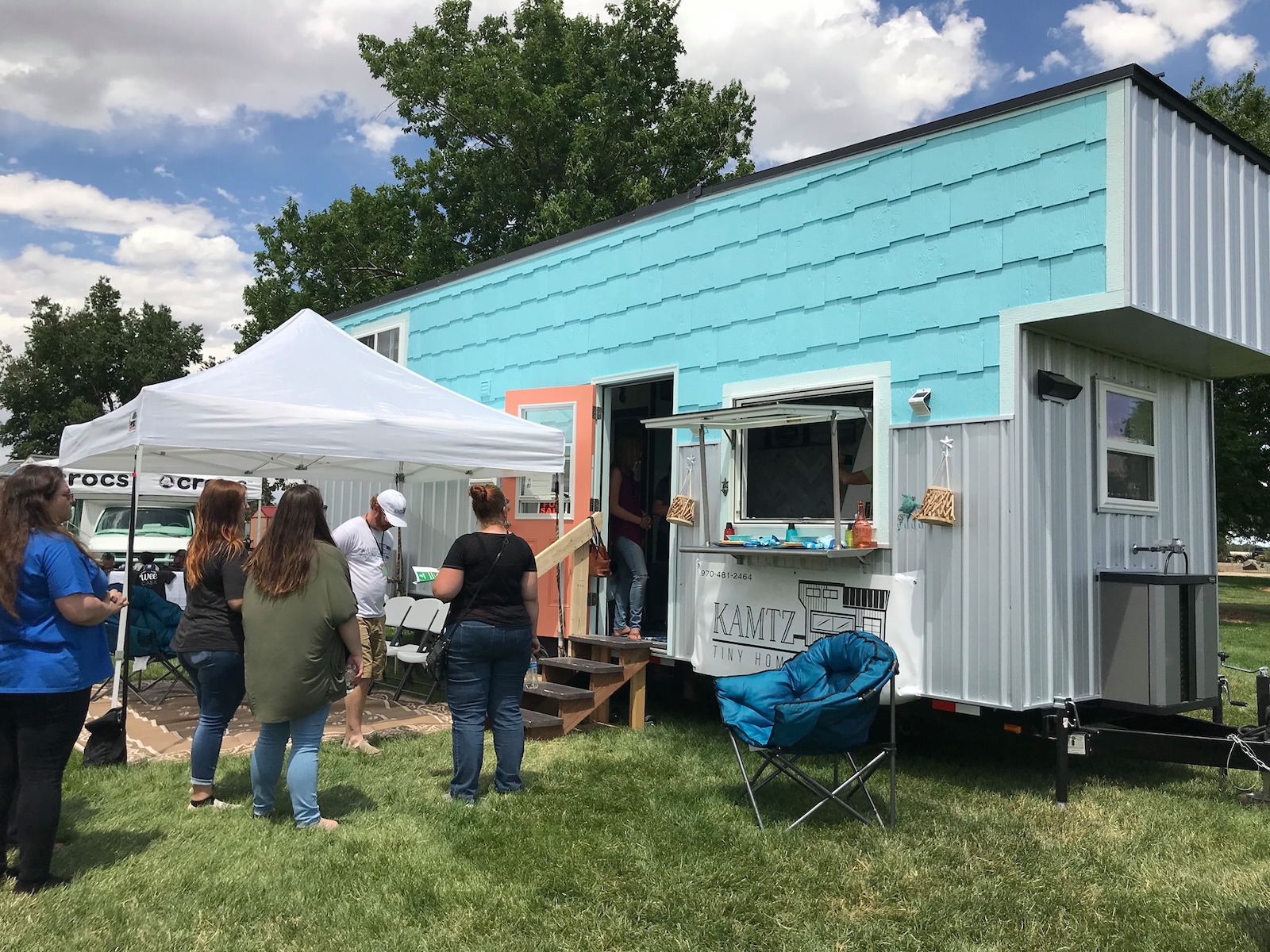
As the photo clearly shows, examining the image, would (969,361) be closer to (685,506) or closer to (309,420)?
(685,506)

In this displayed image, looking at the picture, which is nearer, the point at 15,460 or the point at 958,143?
the point at 958,143

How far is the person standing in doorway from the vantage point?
7105 millimetres

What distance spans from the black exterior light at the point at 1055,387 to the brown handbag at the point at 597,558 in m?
3.18

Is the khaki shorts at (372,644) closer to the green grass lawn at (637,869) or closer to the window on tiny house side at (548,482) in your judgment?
the green grass lawn at (637,869)

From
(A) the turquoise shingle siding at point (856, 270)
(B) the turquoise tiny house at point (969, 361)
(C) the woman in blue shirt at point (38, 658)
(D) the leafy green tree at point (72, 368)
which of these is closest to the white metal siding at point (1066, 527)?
(B) the turquoise tiny house at point (969, 361)

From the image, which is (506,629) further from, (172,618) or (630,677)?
(172,618)

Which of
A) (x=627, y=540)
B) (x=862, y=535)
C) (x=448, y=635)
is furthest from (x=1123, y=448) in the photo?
(x=448, y=635)

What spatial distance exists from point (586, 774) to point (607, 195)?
17.1 meters

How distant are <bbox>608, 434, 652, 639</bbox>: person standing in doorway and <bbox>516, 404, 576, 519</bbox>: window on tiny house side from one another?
0.36m

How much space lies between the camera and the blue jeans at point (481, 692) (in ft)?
15.0

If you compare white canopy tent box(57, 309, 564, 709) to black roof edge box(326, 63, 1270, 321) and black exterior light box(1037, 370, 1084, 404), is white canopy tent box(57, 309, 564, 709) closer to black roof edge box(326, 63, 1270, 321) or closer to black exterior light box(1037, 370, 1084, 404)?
black roof edge box(326, 63, 1270, 321)

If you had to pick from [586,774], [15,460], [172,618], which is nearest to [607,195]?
[172,618]

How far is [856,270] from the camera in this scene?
224 inches

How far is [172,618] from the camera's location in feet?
22.6
